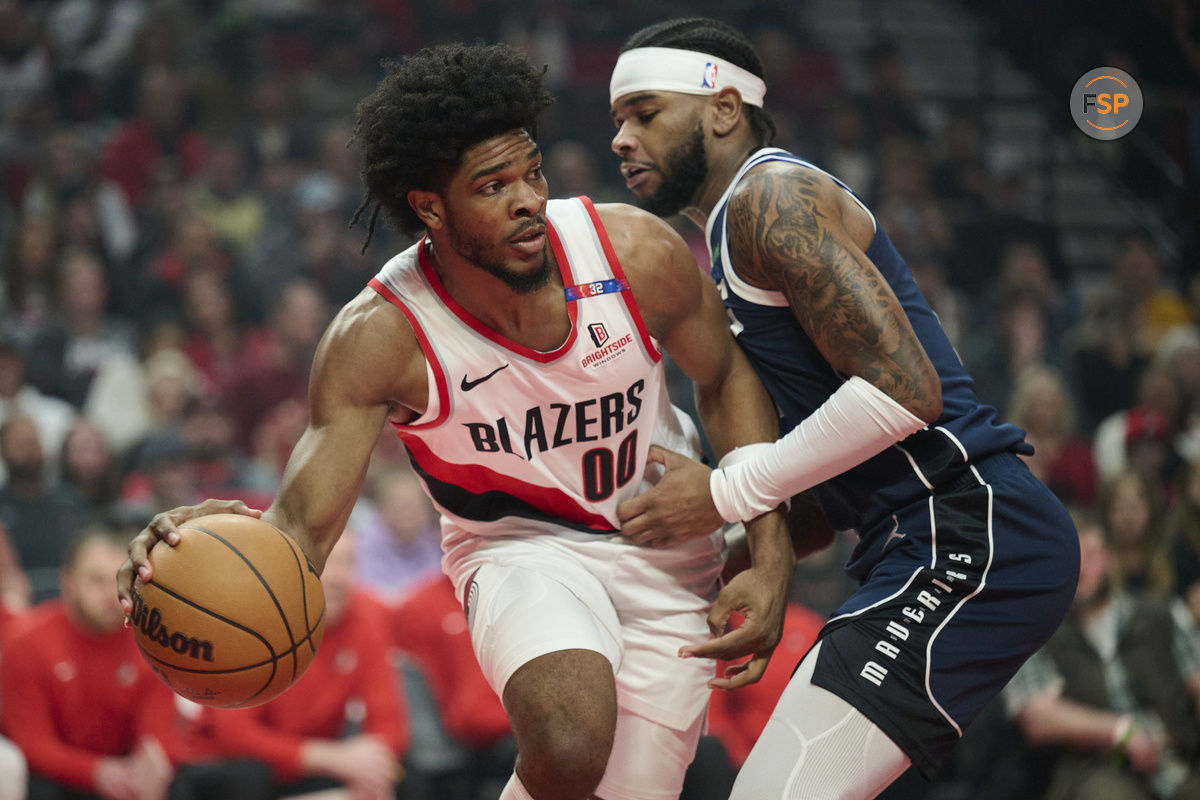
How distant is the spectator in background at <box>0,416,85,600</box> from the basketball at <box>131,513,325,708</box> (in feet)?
14.2

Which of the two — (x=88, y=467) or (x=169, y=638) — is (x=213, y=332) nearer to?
(x=88, y=467)

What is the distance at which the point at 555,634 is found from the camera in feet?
9.95

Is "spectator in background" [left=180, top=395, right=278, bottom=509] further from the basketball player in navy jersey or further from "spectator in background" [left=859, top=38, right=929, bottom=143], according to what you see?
"spectator in background" [left=859, top=38, right=929, bottom=143]

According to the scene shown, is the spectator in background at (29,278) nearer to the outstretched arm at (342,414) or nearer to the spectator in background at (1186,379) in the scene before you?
the outstretched arm at (342,414)

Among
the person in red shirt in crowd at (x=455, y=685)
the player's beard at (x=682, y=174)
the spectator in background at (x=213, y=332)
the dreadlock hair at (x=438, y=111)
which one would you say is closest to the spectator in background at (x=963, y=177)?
the spectator in background at (x=213, y=332)

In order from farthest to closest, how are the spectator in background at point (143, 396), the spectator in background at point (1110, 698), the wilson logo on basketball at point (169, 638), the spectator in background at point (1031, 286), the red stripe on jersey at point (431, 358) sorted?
the spectator in background at point (1031, 286) → the spectator in background at point (143, 396) → the spectator in background at point (1110, 698) → the red stripe on jersey at point (431, 358) → the wilson logo on basketball at point (169, 638)

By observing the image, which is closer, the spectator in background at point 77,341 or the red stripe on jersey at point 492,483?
the red stripe on jersey at point 492,483

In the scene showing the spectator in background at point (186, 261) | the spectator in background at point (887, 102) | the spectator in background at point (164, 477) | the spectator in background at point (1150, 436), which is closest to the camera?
the spectator in background at point (164, 477)

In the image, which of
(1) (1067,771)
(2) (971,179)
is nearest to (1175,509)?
(1) (1067,771)

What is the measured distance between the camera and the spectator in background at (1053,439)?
7301mm

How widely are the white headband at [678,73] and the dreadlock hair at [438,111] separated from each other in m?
0.43

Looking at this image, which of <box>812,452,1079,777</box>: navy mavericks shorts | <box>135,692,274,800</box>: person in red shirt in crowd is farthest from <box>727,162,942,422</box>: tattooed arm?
<box>135,692,274,800</box>: person in red shirt in crowd

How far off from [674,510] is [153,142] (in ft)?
25.2

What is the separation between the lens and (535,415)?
3.27m
